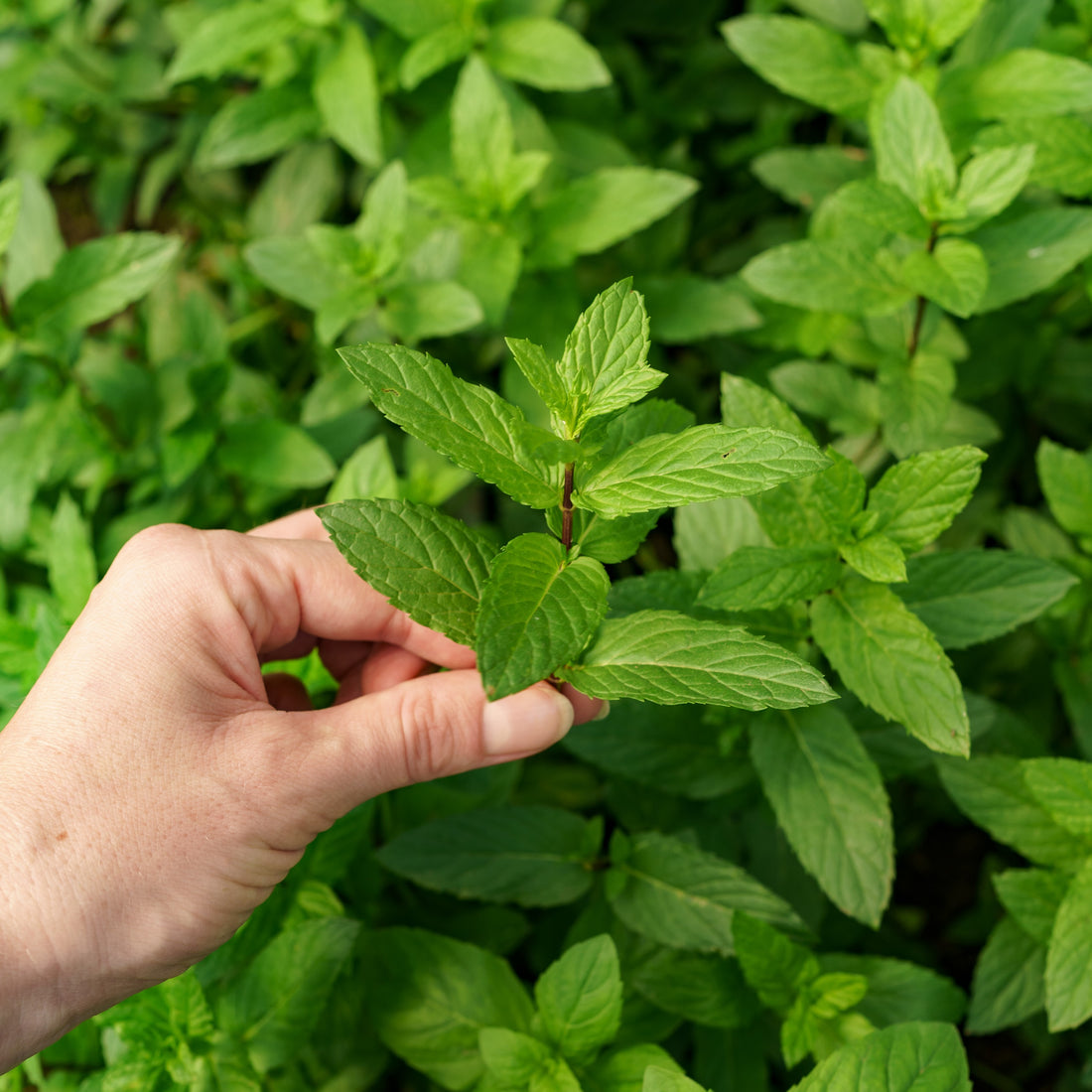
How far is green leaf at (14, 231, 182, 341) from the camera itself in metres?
2.40

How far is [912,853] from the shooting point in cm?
309

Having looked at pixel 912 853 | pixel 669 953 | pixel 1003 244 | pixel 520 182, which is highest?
pixel 520 182

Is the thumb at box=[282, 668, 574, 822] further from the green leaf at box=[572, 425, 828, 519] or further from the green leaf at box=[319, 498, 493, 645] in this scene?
the green leaf at box=[572, 425, 828, 519]

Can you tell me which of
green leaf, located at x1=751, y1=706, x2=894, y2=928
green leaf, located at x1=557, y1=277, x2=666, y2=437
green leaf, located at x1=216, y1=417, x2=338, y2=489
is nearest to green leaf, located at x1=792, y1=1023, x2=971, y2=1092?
green leaf, located at x1=751, y1=706, x2=894, y2=928

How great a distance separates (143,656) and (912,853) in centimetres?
253

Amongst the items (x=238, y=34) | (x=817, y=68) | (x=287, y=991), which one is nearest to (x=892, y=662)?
(x=287, y=991)

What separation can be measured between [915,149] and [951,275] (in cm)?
31

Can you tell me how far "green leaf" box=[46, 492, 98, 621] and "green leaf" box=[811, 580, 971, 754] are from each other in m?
1.63

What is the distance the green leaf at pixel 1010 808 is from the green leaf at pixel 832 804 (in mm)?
358

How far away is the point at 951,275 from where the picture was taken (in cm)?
205

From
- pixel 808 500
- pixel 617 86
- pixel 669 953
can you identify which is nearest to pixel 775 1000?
pixel 669 953

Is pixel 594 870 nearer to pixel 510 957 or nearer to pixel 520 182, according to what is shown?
pixel 510 957

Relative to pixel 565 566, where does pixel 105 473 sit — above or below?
below

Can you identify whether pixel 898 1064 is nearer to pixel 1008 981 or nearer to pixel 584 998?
pixel 584 998
